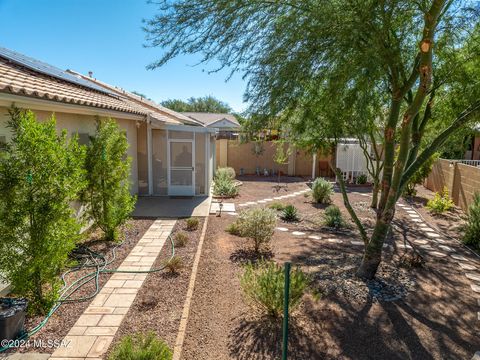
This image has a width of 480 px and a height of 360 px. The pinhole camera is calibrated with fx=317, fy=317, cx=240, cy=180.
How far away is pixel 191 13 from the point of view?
4.70m

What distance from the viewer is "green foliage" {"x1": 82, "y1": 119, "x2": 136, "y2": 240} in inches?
279

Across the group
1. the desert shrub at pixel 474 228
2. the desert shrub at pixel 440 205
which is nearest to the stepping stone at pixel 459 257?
the desert shrub at pixel 474 228

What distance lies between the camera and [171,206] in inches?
456

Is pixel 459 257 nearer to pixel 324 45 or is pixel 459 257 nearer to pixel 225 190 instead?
pixel 324 45

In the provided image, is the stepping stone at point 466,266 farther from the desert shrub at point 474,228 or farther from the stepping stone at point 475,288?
the desert shrub at point 474,228

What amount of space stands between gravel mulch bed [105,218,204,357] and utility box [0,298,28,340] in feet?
3.88

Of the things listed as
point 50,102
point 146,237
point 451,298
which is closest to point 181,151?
point 146,237

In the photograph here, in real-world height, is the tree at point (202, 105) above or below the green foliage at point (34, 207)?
above

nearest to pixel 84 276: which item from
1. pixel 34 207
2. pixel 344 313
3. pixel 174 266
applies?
pixel 174 266

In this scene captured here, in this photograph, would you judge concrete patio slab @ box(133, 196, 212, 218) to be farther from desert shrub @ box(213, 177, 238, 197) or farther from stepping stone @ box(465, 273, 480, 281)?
stepping stone @ box(465, 273, 480, 281)

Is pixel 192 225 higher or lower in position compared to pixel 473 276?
higher

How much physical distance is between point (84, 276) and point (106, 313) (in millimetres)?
1503

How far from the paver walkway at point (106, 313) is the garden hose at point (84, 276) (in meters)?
0.18

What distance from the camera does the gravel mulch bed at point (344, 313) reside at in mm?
3971
